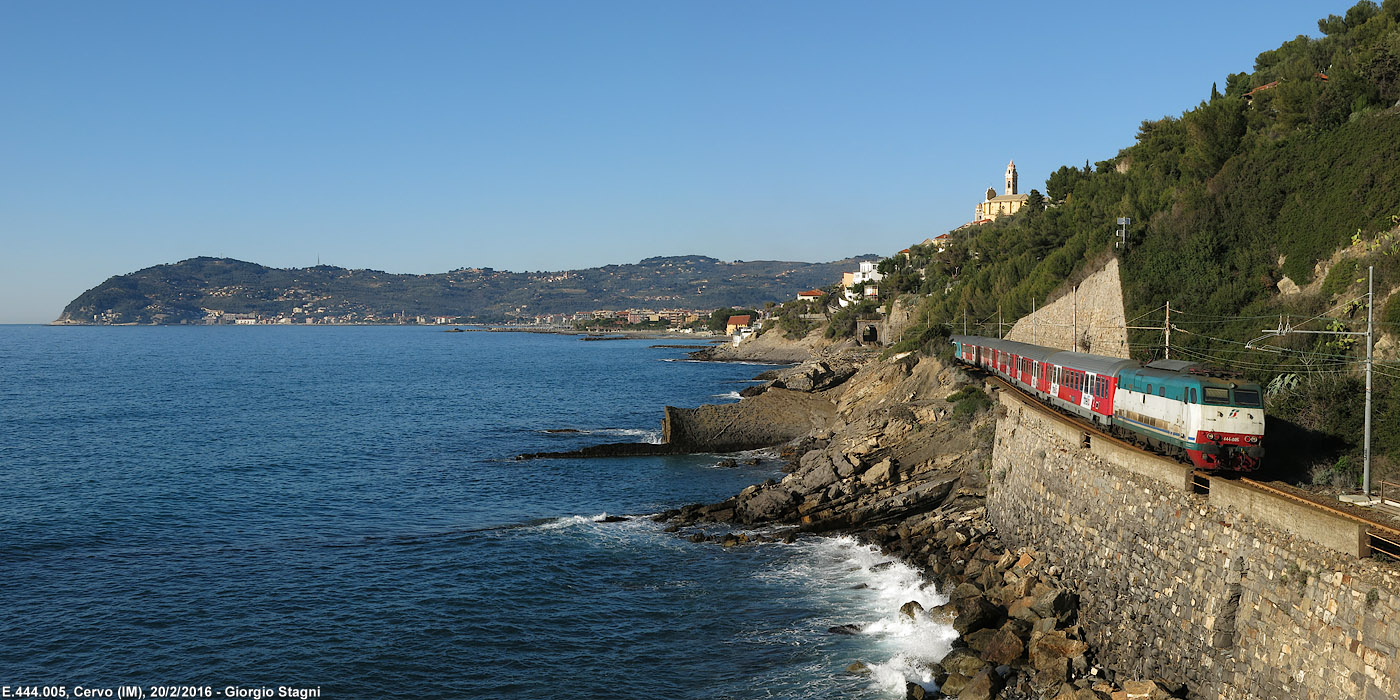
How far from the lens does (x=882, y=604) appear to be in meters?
25.4

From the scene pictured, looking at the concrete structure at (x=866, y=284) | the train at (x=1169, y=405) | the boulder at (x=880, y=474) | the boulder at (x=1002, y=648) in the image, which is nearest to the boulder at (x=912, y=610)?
the boulder at (x=1002, y=648)

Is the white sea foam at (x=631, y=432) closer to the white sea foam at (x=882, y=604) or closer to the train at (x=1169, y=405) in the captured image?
the white sea foam at (x=882, y=604)

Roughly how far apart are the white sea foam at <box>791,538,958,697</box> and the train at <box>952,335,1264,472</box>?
7754 millimetres

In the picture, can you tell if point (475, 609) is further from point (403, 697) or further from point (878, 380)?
point (878, 380)

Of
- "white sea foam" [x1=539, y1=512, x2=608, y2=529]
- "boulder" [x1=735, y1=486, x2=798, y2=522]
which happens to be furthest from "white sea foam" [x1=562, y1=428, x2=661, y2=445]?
"boulder" [x1=735, y1=486, x2=798, y2=522]

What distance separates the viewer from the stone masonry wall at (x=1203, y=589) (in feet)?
44.3

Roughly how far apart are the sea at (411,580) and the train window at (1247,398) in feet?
30.5

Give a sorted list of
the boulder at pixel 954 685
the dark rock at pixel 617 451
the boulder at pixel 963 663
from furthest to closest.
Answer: the dark rock at pixel 617 451
the boulder at pixel 963 663
the boulder at pixel 954 685

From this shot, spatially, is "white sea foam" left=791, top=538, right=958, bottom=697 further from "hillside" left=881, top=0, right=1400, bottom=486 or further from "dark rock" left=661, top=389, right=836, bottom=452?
"dark rock" left=661, top=389, right=836, bottom=452

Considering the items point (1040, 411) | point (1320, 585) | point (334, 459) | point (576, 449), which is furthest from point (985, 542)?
point (334, 459)

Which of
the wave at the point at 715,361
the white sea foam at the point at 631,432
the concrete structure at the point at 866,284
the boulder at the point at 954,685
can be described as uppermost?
the concrete structure at the point at 866,284

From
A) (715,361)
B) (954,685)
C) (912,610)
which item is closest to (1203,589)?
(954,685)

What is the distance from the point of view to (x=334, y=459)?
2069 inches

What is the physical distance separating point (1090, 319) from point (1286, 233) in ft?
45.8
